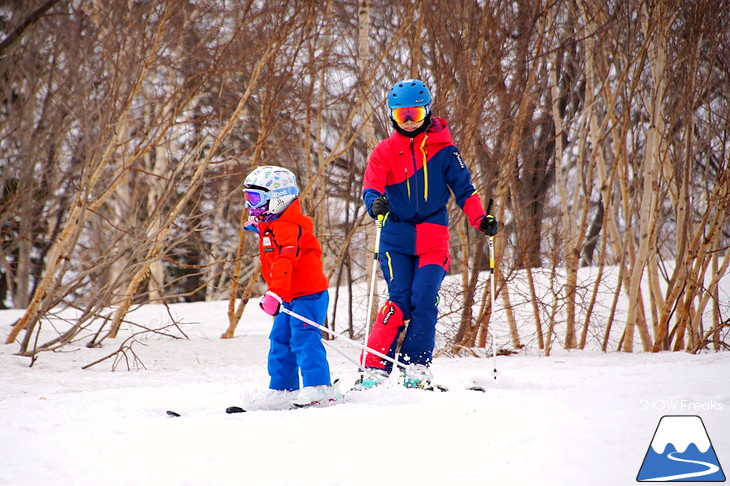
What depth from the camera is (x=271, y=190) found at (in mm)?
3805

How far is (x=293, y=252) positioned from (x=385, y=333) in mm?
785

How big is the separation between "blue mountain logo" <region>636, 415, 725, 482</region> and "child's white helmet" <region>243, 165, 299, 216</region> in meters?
2.17

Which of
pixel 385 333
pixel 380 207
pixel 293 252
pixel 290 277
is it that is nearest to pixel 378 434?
pixel 290 277

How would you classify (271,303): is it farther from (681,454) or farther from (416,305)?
(681,454)

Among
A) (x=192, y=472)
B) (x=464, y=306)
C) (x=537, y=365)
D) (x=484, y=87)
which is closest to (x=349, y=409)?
(x=192, y=472)

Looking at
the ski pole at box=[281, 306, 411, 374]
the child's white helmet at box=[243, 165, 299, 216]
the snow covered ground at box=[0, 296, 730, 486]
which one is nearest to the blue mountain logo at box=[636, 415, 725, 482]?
the snow covered ground at box=[0, 296, 730, 486]

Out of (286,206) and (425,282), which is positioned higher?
(286,206)

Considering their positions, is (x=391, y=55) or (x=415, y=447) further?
(x=391, y=55)

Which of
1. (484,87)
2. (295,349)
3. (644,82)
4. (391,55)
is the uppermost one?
(391,55)

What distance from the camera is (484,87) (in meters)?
6.62

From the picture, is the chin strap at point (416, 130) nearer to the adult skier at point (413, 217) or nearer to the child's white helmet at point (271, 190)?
the adult skier at point (413, 217)

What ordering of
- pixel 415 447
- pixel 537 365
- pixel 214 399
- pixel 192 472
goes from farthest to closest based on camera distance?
pixel 537 365
pixel 214 399
pixel 415 447
pixel 192 472

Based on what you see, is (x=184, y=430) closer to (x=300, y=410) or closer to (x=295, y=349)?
(x=300, y=410)

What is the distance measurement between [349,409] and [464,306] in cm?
368
